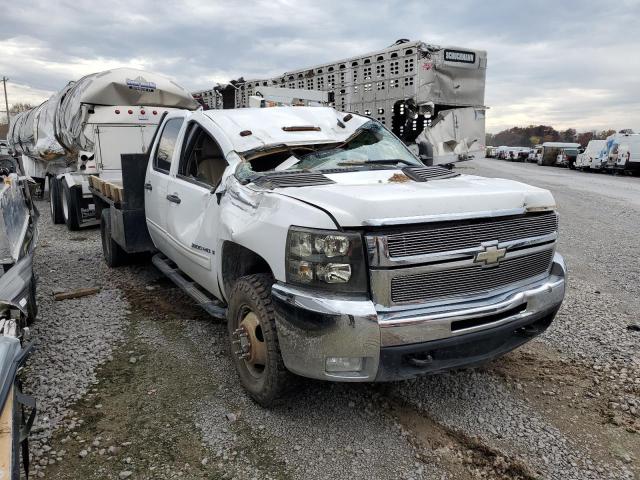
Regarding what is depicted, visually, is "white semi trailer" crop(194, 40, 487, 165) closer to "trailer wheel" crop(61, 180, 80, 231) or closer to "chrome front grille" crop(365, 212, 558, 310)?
"trailer wheel" crop(61, 180, 80, 231)

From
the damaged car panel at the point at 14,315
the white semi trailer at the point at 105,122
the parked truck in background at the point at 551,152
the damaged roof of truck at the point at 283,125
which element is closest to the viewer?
the damaged car panel at the point at 14,315

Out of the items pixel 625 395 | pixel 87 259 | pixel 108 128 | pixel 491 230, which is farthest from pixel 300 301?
pixel 108 128

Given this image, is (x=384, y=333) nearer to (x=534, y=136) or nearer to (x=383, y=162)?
(x=383, y=162)

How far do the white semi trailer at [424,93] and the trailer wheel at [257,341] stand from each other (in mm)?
9455

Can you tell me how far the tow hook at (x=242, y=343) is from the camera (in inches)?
125

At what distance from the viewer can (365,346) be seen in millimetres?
2561

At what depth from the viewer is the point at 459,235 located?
2725mm

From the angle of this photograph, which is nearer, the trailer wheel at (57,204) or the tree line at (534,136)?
the trailer wheel at (57,204)

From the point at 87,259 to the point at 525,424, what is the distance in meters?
6.34

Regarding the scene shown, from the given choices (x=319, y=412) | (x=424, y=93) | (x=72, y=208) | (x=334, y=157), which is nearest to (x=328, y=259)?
(x=319, y=412)

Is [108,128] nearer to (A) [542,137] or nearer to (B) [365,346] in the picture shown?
(B) [365,346]

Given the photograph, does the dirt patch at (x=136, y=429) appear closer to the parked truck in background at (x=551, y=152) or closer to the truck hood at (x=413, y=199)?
the truck hood at (x=413, y=199)

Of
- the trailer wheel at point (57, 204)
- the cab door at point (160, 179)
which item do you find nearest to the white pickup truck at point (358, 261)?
the cab door at point (160, 179)

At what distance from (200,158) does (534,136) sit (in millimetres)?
99568
